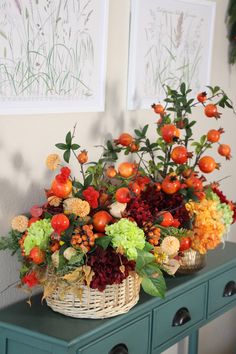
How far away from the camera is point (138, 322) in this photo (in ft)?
6.62

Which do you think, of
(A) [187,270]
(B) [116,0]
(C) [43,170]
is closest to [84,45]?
(B) [116,0]

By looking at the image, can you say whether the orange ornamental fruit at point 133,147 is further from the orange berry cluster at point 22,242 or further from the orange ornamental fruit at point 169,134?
the orange berry cluster at point 22,242

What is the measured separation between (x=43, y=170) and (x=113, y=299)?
0.45 m

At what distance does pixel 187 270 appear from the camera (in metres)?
2.29

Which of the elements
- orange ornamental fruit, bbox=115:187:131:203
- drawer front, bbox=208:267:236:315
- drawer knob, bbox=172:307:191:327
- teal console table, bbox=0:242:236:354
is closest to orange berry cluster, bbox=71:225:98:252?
orange ornamental fruit, bbox=115:187:131:203

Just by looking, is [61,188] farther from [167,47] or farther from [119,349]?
[167,47]

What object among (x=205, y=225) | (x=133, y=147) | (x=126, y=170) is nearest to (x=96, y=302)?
(x=126, y=170)

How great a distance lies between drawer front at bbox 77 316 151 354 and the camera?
1.85m

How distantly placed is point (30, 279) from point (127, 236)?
270 mm

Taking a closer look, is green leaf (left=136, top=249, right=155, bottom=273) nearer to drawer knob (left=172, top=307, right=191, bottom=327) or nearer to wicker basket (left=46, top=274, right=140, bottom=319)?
wicker basket (left=46, top=274, right=140, bottom=319)

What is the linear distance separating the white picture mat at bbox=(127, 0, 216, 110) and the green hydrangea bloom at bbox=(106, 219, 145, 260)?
73cm

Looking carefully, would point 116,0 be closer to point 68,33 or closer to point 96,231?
point 68,33

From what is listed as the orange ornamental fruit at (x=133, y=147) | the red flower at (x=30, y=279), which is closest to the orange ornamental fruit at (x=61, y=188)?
the red flower at (x=30, y=279)

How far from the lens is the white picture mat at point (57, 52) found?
1.90m
